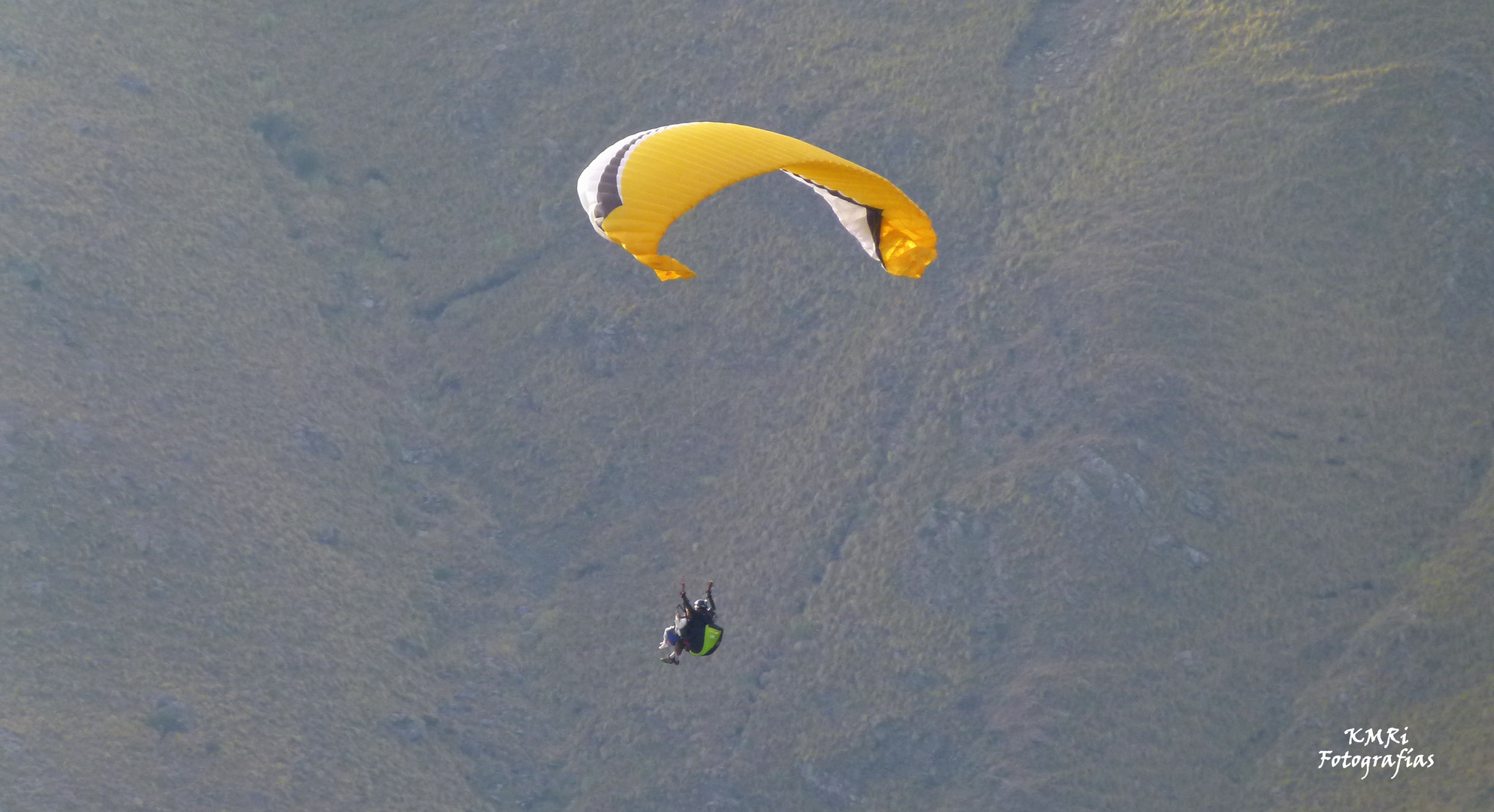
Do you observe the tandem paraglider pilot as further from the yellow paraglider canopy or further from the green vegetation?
the green vegetation

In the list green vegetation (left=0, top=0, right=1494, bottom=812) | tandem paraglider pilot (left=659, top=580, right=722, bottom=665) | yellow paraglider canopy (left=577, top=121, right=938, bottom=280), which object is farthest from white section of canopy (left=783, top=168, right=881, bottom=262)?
green vegetation (left=0, top=0, right=1494, bottom=812)

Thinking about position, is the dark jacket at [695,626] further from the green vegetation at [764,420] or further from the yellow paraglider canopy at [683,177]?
the green vegetation at [764,420]

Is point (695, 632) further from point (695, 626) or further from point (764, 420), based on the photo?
point (764, 420)

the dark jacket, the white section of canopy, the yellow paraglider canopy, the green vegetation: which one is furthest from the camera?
the green vegetation

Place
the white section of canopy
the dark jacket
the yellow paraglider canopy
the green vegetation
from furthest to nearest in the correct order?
the green vegetation, the white section of canopy, the dark jacket, the yellow paraglider canopy

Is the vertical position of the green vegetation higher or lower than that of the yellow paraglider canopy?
higher

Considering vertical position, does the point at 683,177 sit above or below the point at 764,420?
below

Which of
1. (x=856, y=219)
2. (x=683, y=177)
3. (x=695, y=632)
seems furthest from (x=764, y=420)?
(x=683, y=177)

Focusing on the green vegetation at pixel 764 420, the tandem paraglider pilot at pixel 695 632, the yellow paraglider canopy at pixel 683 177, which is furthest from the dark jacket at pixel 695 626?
the green vegetation at pixel 764 420

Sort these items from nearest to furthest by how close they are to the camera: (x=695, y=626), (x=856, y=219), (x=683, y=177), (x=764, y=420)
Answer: (x=683, y=177), (x=695, y=626), (x=856, y=219), (x=764, y=420)
